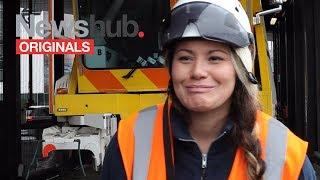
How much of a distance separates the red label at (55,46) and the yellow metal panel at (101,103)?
419 mm

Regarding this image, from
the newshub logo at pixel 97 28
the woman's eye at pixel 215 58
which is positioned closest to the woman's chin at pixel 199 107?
the woman's eye at pixel 215 58

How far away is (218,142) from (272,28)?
38.2ft


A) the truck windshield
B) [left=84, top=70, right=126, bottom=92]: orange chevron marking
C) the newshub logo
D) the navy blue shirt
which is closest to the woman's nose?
the navy blue shirt

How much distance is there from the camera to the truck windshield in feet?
16.5

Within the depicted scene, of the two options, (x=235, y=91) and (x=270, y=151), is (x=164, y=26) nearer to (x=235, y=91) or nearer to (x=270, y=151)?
(x=235, y=91)

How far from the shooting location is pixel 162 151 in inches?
60.5

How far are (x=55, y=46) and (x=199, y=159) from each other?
3301mm

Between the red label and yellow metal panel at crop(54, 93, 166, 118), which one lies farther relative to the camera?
yellow metal panel at crop(54, 93, 166, 118)

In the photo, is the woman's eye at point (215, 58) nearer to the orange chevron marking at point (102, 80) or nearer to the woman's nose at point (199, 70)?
the woman's nose at point (199, 70)

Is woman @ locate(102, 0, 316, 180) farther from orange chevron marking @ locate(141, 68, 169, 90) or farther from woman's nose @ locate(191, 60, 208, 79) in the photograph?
orange chevron marking @ locate(141, 68, 169, 90)

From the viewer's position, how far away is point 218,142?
152cm

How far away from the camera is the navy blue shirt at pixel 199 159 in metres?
1.50

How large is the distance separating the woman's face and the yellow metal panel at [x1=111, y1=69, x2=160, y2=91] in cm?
353

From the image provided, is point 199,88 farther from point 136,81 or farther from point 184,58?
point 136,81
